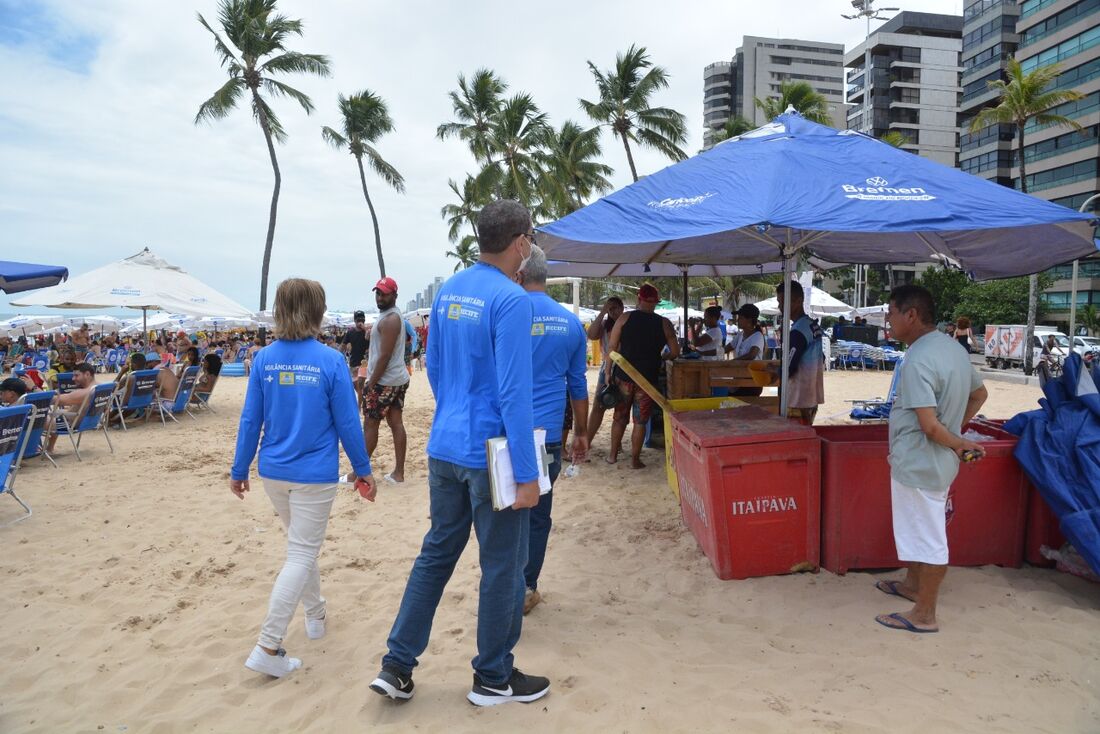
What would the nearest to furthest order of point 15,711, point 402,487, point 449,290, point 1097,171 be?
1. point 449,290
2. point 15,711
3. point 402,487
4. point 1097,171

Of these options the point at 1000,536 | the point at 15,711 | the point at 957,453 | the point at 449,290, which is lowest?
the point at 15,711

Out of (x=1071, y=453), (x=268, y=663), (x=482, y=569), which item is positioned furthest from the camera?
(x=1071, y=453)

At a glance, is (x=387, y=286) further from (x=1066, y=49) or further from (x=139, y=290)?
(x=1066, y=49)

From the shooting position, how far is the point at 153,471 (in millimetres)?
6898

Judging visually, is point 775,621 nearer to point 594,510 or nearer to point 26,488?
point 594,510

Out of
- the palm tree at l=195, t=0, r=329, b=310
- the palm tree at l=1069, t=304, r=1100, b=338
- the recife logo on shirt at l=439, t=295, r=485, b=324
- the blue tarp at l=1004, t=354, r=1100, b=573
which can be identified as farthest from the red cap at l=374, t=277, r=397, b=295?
the palm tree at l=1069, t=304, r=1100, b=338

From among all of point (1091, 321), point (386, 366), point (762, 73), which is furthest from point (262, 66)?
point (762, 73)

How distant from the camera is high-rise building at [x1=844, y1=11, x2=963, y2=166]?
236 feet

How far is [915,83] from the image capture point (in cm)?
7225

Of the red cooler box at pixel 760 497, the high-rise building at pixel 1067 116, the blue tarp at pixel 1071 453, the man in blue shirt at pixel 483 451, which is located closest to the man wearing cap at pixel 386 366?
the red cooler box at pixel 760 497

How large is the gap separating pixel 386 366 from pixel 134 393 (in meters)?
5.75

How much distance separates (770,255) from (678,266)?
168 cm

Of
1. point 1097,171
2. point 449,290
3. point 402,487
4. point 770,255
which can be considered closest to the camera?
point 449,290

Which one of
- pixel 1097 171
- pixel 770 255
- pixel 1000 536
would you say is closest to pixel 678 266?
pixel 770 255
